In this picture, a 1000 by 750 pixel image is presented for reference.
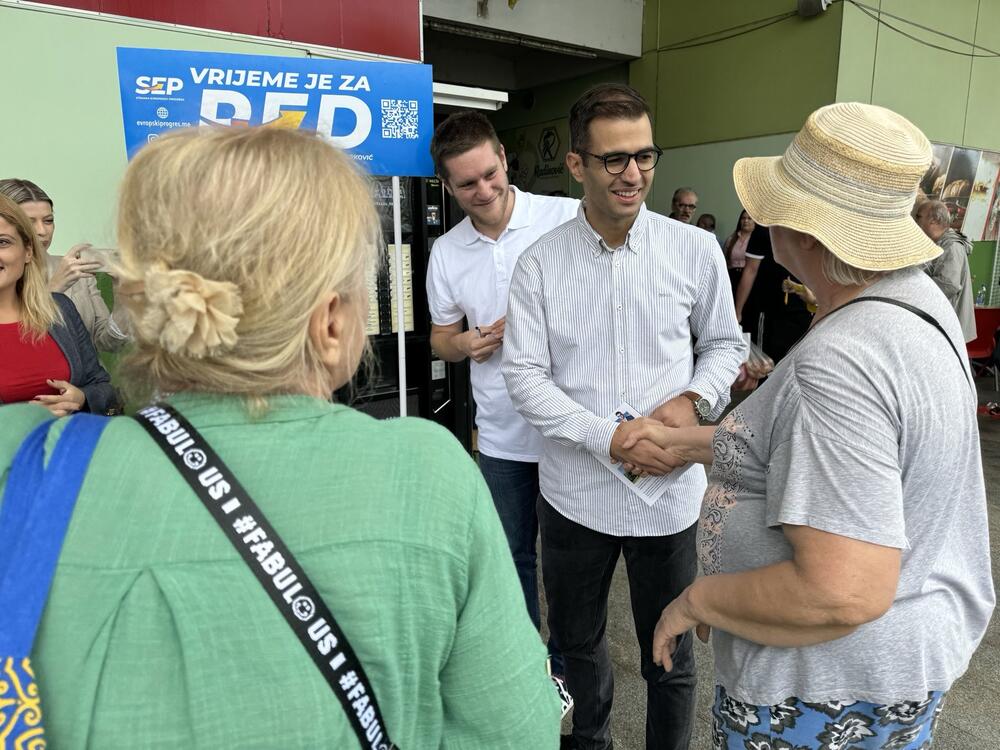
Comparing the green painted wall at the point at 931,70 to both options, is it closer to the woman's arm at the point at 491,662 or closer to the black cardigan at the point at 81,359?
the black cardigan at the point at 81,359

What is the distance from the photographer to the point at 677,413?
1.79m

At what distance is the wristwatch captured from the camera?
1832 mm

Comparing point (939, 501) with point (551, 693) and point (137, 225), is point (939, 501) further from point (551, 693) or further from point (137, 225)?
point (137, 225)

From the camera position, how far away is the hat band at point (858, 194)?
3.55 feet

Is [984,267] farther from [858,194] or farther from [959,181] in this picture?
[858,194]

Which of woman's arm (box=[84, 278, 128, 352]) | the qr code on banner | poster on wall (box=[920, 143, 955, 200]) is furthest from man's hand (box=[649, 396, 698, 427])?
poster on wall (box=[920, 143, 955, 200])

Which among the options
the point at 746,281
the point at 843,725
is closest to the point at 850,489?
the point at 843,725

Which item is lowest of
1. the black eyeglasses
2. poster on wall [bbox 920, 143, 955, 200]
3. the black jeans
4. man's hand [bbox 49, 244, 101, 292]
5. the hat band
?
the black jeans

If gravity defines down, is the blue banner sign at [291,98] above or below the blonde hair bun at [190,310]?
above

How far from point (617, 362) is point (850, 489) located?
93cm

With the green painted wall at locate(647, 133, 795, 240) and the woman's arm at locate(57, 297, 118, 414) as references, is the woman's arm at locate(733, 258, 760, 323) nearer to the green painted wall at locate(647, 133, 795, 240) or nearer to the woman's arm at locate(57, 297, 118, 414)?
the green painted wall at locate(647, 133, 795, 240)

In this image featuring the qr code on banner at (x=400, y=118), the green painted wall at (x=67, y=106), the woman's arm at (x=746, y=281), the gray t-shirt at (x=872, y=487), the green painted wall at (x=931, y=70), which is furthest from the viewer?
the green painted wall at (x=931, y=70)

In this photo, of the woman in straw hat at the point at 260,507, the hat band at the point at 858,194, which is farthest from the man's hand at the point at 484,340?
the woman in straw hat at the point at 260,507

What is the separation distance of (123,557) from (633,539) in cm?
146
